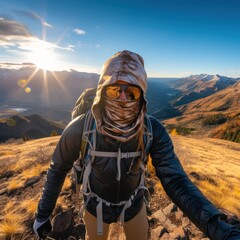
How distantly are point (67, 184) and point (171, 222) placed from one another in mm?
4251

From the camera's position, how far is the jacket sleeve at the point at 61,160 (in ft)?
8.25

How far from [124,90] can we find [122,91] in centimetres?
3

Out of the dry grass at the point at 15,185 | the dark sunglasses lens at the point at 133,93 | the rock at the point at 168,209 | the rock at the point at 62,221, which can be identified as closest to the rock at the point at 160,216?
the rock at the point at 168,209

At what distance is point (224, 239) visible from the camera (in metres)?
1.71

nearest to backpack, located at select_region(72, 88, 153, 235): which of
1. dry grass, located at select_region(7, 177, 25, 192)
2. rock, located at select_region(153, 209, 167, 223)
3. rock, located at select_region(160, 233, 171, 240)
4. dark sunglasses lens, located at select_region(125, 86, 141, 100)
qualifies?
dark sunglasses lens, located at select_region(125, 86, 141, 100)

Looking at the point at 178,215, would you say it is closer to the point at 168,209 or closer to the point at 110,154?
the point at 168,209

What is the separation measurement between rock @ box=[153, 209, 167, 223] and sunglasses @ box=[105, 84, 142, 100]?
4.91 m

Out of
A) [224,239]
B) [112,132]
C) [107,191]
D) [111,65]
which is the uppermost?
[111,65]

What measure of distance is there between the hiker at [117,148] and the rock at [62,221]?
333 centimetres

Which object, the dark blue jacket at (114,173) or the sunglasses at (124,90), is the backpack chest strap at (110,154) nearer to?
the dark blue jacket at (114,173)

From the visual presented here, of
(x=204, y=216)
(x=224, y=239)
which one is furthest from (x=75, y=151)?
(x=224, y=239)

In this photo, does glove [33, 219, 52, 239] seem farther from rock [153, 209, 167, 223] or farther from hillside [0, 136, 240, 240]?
rock [153, 209, 167, 223]

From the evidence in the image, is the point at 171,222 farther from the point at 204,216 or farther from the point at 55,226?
the point at 204,216

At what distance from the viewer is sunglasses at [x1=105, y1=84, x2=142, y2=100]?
2502mm
